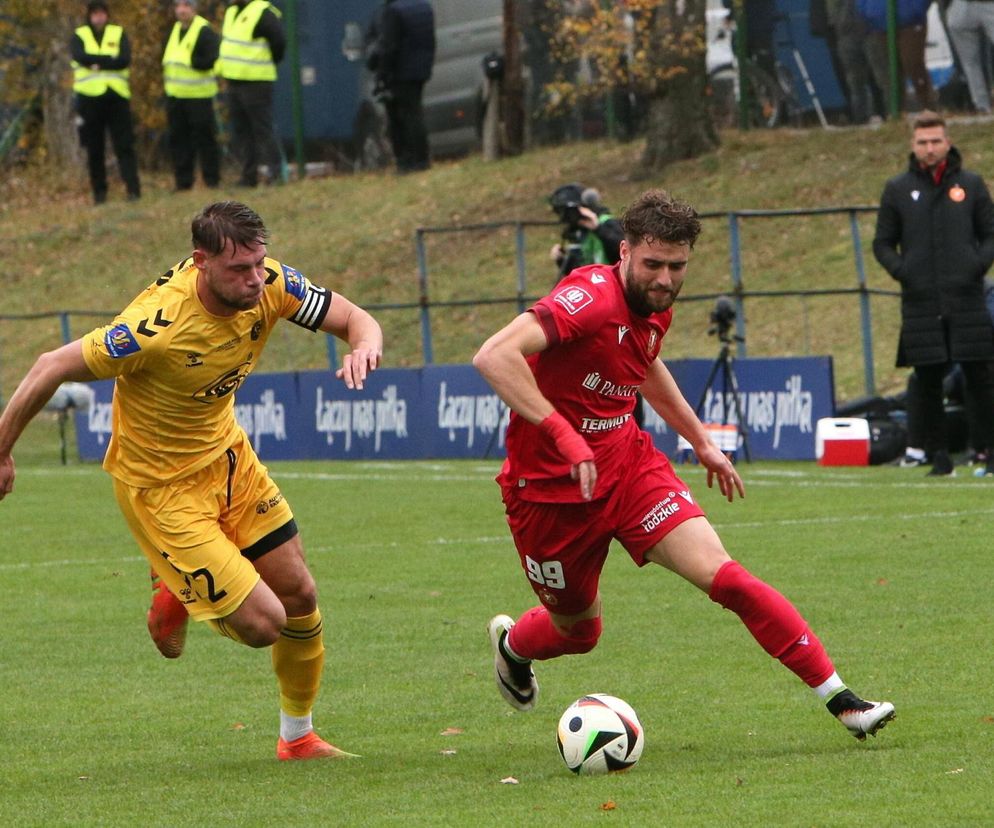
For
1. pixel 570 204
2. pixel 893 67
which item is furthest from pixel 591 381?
pixel 893 67

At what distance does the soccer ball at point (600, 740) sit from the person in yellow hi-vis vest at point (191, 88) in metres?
21.3

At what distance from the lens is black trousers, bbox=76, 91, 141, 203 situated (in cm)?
2831

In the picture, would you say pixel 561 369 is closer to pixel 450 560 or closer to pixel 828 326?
pixel 450 560

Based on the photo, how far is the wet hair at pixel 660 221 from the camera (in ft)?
22.0

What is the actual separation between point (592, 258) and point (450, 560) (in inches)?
188

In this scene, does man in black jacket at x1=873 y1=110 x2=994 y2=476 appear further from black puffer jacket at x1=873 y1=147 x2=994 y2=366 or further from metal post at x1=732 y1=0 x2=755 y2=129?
metal post at x1=732 y1=0 x2=755 y2=129

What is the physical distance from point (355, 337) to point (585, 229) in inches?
358

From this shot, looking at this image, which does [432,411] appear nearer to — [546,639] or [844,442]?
[844,442]

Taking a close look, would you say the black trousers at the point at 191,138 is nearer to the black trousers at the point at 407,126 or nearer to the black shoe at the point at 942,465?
the black trousers at the point at 407,126

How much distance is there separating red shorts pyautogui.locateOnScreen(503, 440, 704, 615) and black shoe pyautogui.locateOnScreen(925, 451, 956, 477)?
7.60 m

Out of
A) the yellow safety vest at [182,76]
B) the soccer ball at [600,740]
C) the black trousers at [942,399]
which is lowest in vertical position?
the black trousers at [942,399]

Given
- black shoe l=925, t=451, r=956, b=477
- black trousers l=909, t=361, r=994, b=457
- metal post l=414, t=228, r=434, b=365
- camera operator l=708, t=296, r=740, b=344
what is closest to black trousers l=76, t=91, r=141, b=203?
metal post l=414, t=228, r=434, b=365

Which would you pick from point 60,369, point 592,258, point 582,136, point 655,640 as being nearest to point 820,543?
point 655,640

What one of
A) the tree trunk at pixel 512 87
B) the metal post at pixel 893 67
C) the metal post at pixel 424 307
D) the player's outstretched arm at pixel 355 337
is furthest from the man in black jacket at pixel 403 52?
the player's outstretched arm at pixel 355 337
